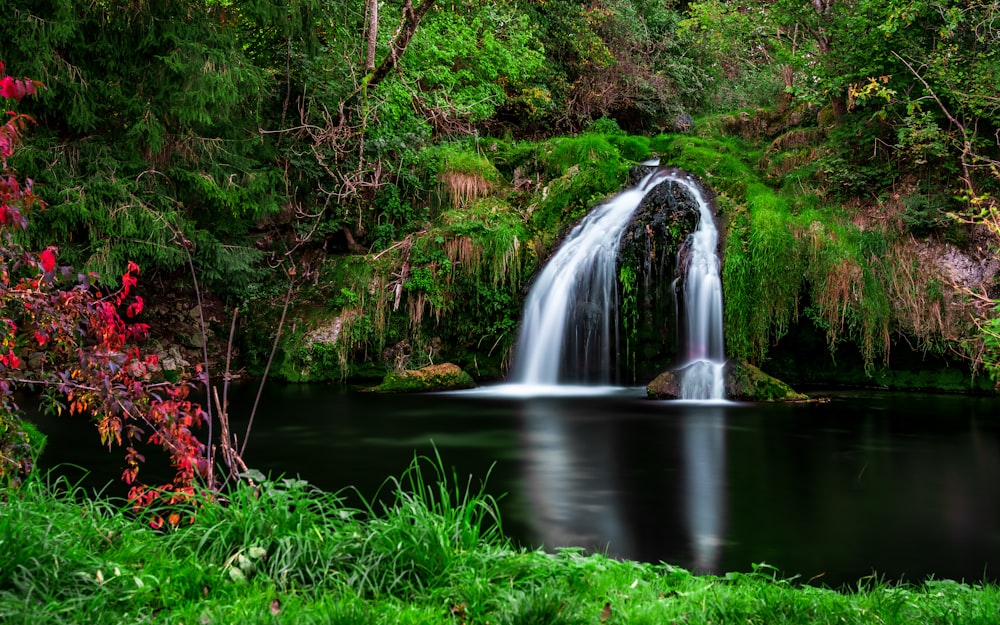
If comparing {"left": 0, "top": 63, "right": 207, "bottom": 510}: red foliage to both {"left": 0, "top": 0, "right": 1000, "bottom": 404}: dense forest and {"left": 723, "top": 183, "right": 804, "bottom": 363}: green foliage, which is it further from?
{"left": 723, "top": 183, "right": 804, "bottom": 363}: green foliage

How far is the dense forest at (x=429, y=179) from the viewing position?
1148 cm

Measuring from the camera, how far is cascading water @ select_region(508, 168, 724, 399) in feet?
38.9

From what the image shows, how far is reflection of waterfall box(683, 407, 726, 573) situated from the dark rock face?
7.81ft

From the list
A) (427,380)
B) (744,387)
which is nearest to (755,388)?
(744,387)

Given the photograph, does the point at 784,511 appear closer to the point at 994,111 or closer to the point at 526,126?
the point at 994,111

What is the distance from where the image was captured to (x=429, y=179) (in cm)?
1531

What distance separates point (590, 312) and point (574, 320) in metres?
0.28

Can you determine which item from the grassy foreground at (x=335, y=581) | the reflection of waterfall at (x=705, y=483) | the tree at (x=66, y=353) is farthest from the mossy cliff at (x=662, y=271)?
the tree at (x=66, y=353)

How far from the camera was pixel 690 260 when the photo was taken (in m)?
12.2

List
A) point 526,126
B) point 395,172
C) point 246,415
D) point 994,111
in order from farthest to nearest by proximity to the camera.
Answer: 1. point 526,126
2. point 395,172
3. point 994,111
4. point 246,415

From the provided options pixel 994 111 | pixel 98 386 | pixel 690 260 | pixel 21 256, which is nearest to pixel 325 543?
pixel 98 386

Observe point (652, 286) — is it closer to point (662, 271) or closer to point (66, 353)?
point (662, 271)

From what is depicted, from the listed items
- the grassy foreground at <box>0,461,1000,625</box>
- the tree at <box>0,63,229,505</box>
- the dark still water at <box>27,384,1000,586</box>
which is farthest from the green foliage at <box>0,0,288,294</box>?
the grassy foreground at <box>0,461,1000,625</box>

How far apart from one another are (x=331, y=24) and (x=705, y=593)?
46.8 feet
